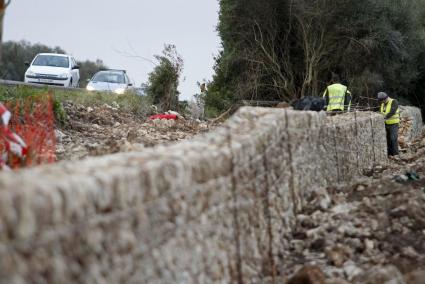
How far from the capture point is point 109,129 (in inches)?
615

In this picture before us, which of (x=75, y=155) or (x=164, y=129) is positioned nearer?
(x=75, y=155)

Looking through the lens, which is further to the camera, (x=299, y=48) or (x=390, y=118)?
(x=299, y=48)

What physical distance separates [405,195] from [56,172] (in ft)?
20.5

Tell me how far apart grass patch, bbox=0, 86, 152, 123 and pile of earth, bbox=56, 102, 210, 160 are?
290mm

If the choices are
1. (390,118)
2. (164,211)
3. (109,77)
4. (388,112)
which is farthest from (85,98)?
(164,211)

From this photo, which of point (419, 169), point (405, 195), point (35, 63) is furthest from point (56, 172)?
point (35, 63)

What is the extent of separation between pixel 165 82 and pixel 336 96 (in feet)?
25.6

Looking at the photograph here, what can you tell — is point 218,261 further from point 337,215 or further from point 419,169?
point 419,169

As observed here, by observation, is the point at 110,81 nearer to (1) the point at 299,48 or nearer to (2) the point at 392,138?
(1) the point at 299,48

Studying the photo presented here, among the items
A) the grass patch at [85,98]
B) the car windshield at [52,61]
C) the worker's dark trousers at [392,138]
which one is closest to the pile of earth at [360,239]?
the grass patch at [85,98]

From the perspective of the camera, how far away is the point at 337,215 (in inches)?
334

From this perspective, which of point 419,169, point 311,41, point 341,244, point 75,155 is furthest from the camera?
point 311,41

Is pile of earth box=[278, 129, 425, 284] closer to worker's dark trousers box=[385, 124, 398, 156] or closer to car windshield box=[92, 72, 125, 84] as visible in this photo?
worker's dark trousers box=[385, 124, 398, 156]

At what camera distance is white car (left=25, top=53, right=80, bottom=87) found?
23.1m
